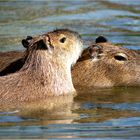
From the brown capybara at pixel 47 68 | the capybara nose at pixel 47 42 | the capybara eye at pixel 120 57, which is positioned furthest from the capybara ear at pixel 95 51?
the capybara nose at pixel 47 42

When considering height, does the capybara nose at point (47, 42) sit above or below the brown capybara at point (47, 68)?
above

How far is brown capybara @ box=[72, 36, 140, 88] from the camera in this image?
49.6ft

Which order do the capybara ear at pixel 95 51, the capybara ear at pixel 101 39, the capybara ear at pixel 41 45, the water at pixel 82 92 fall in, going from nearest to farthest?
1. the water at pixel 82 92
2. the capybara ear at pixel 41 45
3. the capybara ear at pixel 95 51
4. the capybara ear at pixel 101 39

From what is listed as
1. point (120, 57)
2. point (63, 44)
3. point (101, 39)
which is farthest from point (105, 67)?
point (63, 44)

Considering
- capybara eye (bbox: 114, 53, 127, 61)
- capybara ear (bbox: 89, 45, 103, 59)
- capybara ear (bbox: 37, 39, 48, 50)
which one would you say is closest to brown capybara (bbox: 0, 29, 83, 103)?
capybara ear (bbox: 37, 39, 48, 50)

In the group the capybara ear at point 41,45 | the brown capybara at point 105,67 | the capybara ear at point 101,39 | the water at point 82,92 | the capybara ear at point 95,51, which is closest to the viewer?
the water at point 82,92

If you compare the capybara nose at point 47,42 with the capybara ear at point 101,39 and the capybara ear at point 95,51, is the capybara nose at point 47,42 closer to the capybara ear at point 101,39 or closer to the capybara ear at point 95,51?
the capybara ear at point 95,51

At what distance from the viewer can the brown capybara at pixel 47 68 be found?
1293 centimetres

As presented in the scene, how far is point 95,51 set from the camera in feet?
49.4

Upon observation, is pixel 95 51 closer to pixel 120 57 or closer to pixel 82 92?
pixel 120 57

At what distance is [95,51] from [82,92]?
1017 mm

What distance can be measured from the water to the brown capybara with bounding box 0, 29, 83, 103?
0.41m

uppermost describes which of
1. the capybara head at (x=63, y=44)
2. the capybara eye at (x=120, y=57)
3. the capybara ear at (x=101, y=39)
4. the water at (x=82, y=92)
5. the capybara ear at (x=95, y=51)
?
the capybara head at (x=63, y=44)

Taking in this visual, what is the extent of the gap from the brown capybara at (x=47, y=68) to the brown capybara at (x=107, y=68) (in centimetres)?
145
